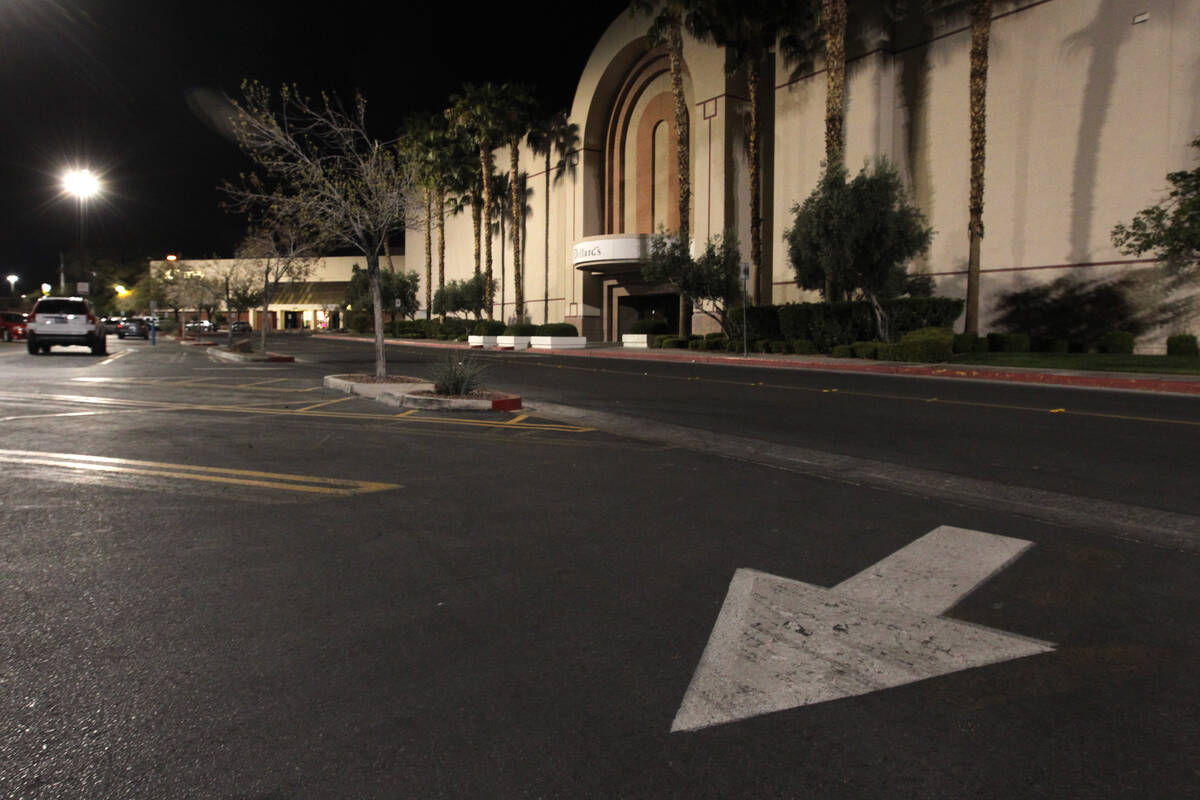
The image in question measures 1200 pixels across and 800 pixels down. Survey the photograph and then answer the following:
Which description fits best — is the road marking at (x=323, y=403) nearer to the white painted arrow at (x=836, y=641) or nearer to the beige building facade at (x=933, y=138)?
the white painted arrow at (x=836, y=641)

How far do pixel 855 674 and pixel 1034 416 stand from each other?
975cm

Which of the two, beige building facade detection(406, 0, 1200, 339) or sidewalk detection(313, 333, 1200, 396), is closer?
sidewalk detection(313, 333, 1200, 396)

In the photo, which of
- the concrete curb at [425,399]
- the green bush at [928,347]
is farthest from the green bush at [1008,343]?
the concrete curb at [425,399]

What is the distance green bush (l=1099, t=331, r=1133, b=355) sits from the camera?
24.1 metres

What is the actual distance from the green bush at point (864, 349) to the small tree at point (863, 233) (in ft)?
3.70

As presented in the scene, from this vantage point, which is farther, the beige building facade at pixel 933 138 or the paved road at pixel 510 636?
the beige building facade at pixel 933 138

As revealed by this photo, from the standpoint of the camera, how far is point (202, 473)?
6.96 m

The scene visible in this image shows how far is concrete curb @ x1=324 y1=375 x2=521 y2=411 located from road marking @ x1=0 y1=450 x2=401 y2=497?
4.91m

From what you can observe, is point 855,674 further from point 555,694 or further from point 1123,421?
point 1123,421

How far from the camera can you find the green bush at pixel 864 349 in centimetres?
→ 2561

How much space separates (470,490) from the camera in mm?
6348

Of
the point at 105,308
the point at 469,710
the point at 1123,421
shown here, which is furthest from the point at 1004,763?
the point at 105,308

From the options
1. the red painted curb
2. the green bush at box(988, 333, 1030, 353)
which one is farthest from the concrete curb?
the green bush at box(988, 333, 1030, 353)

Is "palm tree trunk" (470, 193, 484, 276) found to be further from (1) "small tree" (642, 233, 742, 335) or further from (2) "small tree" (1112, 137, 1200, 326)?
(2) "small tree" (1112, 137, 1200, 326)
